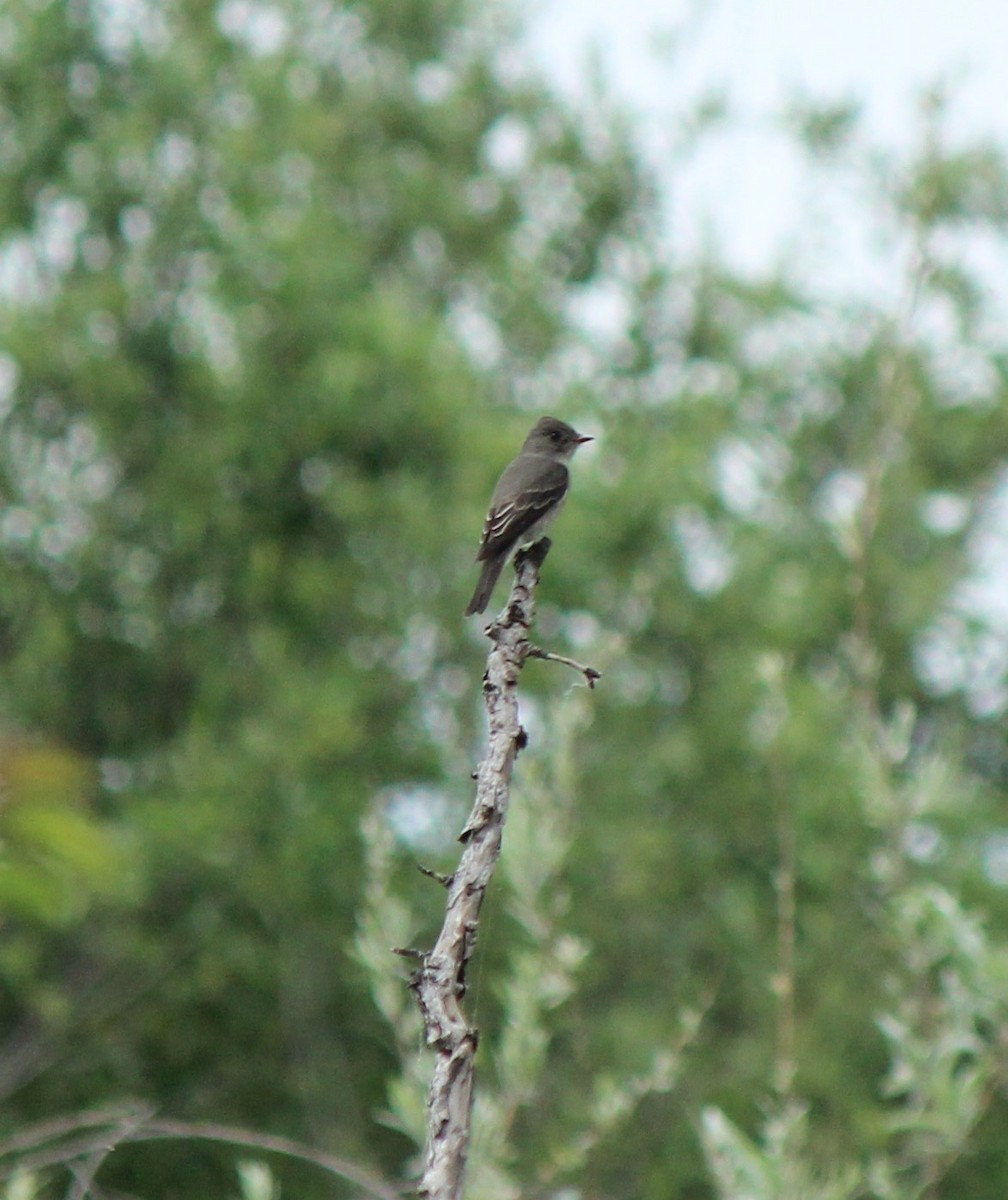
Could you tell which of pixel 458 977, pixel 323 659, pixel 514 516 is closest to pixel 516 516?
pixel 514 516

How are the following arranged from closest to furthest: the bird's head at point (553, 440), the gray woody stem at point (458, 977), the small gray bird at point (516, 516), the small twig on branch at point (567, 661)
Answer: the gray woody stem at point (458, 977), the small twig on branch at point (567, 661), the small gray bird at point (516, 516), the bird's head at point (553, 440)

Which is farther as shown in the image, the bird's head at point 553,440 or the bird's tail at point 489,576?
the bird's head at point 553,440

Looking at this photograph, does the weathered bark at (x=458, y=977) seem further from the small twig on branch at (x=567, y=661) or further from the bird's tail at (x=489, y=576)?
the bird's tail at (x=489, y=576)

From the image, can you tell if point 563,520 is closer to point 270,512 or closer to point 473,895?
point 270,512

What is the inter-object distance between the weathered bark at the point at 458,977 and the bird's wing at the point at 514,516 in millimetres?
3301

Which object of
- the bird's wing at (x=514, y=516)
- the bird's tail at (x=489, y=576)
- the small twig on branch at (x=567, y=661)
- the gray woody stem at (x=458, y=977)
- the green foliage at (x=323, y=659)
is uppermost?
the green foliage at (x=323, y=659)

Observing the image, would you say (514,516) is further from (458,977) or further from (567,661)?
(458,977)

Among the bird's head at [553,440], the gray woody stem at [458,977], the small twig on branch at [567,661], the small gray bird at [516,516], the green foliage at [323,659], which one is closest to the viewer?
the gray woody stem at [458,977]

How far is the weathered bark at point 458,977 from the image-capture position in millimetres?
1842

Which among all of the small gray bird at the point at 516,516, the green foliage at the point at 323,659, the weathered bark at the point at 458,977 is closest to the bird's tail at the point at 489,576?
the small gray bird at the point at 516,516

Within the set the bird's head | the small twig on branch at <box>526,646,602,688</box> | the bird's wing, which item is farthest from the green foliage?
the small twig on branch at <box>526,646,602,688</box>

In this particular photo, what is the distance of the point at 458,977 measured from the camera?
6.68ft

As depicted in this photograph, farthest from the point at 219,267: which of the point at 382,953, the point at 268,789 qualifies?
the point at 382,953

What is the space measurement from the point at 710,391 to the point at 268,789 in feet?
25.9
